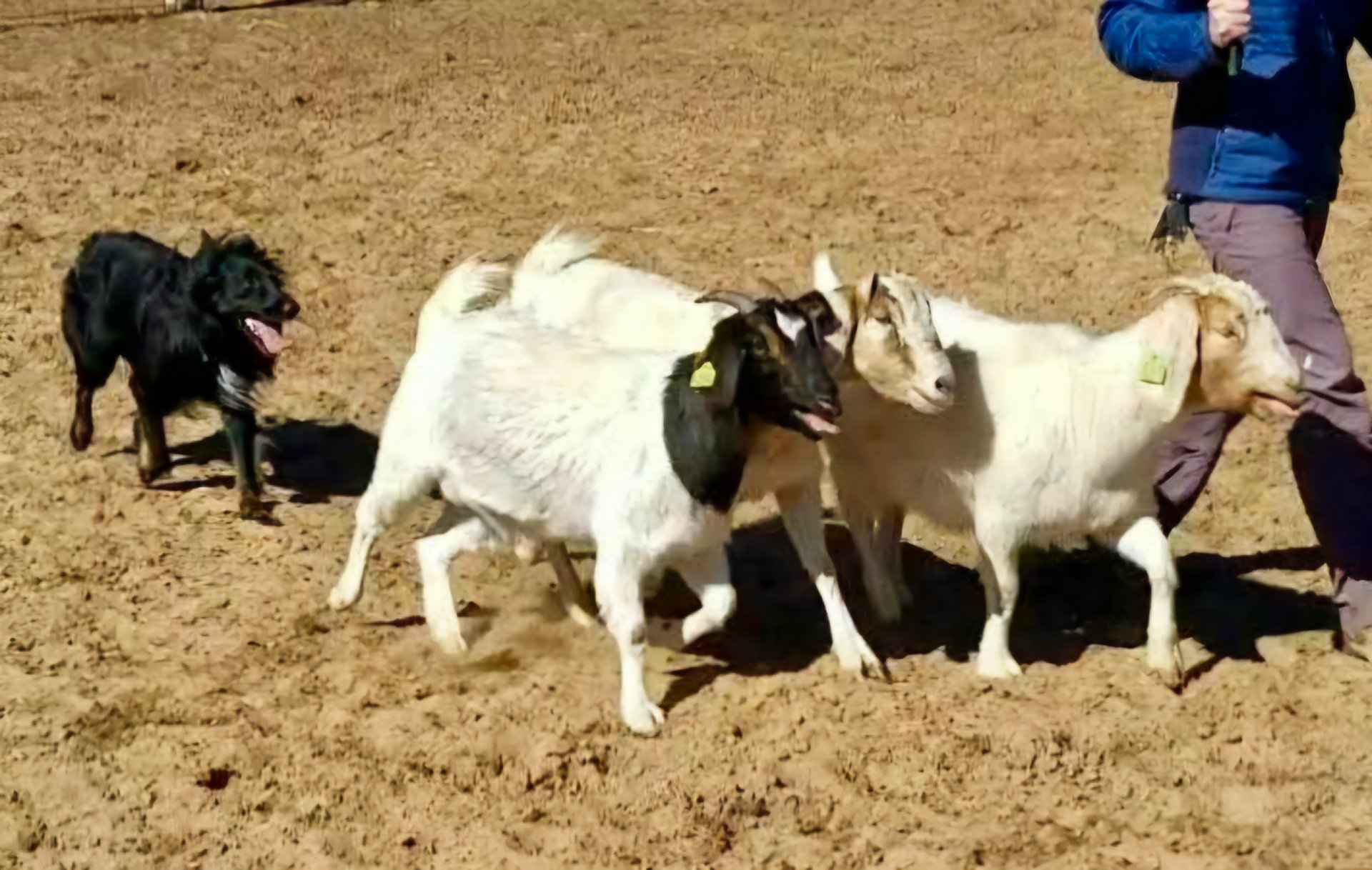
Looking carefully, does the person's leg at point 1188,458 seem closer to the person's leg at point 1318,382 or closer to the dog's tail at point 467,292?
the person's leg at point 1318,382

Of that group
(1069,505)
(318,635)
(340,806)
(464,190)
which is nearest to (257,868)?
(340,806)

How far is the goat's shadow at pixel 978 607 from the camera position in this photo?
21.4 ft

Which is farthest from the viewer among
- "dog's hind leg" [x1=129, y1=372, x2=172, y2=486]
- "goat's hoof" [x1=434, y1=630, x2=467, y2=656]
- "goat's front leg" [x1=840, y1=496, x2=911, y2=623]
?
"dog's hind leg" [x1=129, y1=372, x2=172, y2=486]

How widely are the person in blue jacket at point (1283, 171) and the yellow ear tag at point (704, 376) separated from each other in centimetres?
151

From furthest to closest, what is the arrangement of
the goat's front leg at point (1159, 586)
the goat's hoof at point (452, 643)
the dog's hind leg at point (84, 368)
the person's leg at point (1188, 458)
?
the dog's hind leg at point (84, 368) < the person's leg at point (1188, 458) < the goat's hoof at point (452, 643) < the goat's front leg at point (1159, 586)

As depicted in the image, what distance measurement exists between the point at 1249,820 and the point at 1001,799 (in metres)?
0.67

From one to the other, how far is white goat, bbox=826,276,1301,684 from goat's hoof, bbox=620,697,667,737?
1.08 meters

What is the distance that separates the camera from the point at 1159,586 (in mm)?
6164

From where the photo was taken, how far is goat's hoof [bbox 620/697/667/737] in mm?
5871


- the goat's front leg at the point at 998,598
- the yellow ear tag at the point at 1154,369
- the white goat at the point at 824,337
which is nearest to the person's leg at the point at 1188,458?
the yellow ear tag at the point at 1154,369

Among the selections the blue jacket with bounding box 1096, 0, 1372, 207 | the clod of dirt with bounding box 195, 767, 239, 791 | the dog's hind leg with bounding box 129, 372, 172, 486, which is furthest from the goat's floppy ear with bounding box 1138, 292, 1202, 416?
the dog's hind leg with bounding box 129, 372, 172, 486

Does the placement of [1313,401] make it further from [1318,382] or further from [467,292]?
[467,292]

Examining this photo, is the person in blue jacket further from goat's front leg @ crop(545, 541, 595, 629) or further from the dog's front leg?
the dog's front leg

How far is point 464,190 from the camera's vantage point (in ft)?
35.1
